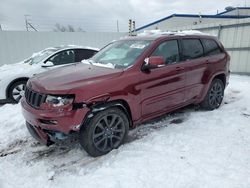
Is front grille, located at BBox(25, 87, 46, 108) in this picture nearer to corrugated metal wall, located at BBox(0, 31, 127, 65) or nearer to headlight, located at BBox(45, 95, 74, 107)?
headlight, located at BBox(45, 95, 74, 107)

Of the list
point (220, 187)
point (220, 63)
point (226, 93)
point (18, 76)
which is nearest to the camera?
point (220, 187)

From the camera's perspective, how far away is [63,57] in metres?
7.43

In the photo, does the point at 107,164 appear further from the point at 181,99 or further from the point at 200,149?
the point at 181,99

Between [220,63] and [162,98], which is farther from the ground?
[220,63]

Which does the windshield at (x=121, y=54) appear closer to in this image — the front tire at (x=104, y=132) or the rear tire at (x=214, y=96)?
the front tire at (x=104, y=132)

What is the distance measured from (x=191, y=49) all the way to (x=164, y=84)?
122 centimetres

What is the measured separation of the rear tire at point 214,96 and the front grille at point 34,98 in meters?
3.58

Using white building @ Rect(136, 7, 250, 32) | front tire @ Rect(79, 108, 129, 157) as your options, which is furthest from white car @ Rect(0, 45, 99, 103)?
white building @ Rect(136, 7, 250, 32)

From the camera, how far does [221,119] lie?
16.5 ft

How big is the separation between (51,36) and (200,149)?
39.7 feet

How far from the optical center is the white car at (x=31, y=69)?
6637 mm

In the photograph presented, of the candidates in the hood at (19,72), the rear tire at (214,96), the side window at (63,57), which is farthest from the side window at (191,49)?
the hood at (19,72)

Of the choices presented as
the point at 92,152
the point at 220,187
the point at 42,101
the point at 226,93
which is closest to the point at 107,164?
the point at 92,152

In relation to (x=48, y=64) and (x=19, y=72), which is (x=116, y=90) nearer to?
(x=48, y=64)
